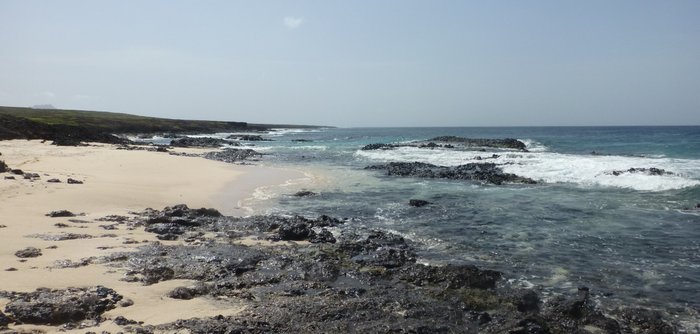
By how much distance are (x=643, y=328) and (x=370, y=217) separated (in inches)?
334

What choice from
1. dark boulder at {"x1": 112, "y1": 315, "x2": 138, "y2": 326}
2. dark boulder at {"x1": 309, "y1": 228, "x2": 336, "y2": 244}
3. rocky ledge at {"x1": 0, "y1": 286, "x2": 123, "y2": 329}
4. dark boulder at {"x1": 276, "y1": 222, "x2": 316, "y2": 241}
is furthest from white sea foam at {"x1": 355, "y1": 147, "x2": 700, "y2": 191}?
rocky ledge at {"x1": 0, "y1": 286, "x2": 123, "y2": 329}

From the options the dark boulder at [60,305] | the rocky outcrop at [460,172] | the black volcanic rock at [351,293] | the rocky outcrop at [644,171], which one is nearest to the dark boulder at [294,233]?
the black volcanic rock at [351,293]

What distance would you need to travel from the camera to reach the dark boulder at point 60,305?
225 inches

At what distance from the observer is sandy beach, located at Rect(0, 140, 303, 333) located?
669cm

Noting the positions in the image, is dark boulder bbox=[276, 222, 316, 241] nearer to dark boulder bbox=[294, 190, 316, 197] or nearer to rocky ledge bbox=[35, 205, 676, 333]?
rocky ledge bbox=[35, 205, 676, 333]

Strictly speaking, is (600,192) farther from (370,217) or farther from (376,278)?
(376,278)

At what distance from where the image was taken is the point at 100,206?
13.2m

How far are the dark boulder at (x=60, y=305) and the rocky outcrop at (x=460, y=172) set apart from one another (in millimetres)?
19381

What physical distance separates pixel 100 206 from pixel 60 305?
8.03m

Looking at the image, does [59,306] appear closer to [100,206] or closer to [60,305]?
[60,305]

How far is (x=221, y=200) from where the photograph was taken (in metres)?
16.5

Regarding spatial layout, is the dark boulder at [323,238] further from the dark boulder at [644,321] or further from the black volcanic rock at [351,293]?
the dark boulder at [644,321]

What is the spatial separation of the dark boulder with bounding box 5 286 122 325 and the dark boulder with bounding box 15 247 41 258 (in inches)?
79.1

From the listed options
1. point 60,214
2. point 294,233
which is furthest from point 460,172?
point 60,214
